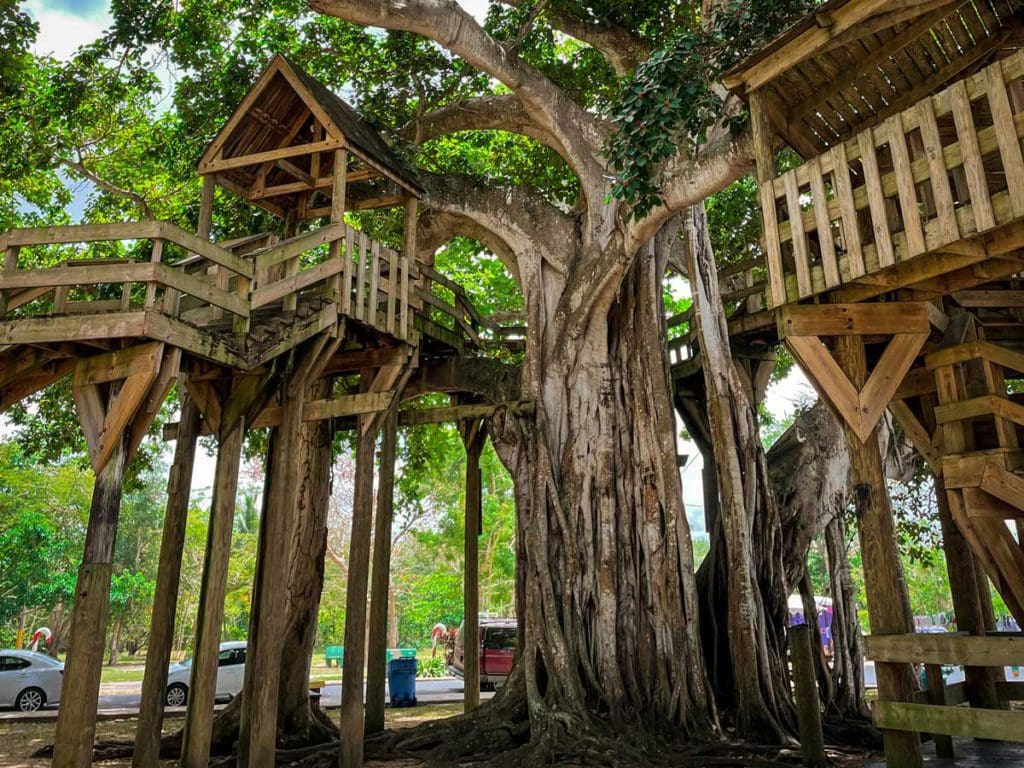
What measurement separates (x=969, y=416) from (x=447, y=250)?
11663 millimetres

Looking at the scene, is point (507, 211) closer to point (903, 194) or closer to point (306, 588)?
point (306, 588)

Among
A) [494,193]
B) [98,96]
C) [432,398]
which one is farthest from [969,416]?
[98,96]

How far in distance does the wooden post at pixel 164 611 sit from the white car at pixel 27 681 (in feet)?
28.2

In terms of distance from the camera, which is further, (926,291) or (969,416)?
(969,416)

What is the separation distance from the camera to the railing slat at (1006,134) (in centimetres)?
478

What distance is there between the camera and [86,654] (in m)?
5.60

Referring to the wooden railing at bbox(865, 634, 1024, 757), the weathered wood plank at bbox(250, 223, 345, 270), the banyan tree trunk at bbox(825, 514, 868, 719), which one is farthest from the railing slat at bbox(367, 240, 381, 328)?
the banyan tree trunk at bbox(825, 514, 868, 719)

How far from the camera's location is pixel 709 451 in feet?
36.1

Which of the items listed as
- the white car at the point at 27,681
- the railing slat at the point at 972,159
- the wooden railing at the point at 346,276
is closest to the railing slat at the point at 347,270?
the wooden railing at the point at 346,276

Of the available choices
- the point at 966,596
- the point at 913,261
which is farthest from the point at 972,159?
the point at 966,596

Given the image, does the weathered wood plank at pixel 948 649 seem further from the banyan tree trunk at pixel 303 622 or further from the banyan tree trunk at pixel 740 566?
the banyan tree trunk at pixel 303 622

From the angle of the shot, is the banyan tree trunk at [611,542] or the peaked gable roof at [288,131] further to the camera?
the peaked gable roof at [288,131]

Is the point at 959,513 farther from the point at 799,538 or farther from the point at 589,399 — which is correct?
the point at 589,399

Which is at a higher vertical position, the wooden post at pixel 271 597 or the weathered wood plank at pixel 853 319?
the weathered wood plank at pixel 853 319
